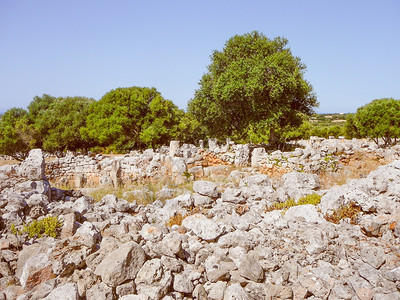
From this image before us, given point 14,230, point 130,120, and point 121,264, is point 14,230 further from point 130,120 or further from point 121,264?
point 130,120

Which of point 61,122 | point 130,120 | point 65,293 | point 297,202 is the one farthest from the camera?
point 61,122

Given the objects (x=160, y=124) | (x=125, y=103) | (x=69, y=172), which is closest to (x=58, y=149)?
(x=125, y=103)

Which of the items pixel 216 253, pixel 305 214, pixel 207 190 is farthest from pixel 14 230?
pixel 305 214

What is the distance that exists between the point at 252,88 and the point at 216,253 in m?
16.1

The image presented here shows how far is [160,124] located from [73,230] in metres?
26.7

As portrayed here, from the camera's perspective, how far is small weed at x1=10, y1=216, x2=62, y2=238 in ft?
20.9

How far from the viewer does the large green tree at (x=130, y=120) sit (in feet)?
104

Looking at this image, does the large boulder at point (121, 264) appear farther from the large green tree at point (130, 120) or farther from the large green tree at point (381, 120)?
the large green tree at point (381, 120)

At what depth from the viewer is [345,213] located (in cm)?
690

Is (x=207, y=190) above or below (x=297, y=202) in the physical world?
above

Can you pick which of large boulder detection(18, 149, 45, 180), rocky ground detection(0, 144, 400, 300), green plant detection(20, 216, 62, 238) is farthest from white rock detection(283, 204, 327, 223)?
large boulder detection(18, 149, 45, 180)

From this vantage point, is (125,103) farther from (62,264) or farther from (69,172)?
(62,264)

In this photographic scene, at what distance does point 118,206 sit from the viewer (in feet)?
29.1

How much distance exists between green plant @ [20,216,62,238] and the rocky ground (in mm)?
112
